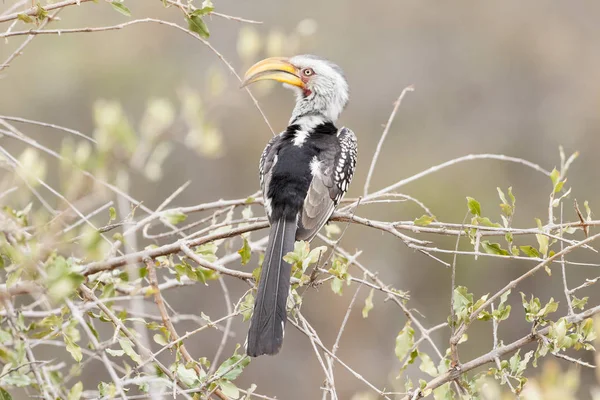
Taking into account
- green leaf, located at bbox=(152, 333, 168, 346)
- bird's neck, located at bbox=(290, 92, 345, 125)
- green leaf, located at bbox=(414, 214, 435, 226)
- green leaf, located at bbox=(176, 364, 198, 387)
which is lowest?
green leaf, located at bbox=(176, 364, 198, 387)

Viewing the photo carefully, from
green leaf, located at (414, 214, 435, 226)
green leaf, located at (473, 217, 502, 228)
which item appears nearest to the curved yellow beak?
green leaf, located at (414, 214, 435, 226)

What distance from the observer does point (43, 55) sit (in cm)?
1080

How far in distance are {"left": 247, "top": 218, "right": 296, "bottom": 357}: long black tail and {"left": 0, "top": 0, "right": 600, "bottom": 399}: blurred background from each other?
3669 millimetres

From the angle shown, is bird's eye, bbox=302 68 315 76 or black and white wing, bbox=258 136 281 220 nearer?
black and white wing, bbox=258 136 281 220

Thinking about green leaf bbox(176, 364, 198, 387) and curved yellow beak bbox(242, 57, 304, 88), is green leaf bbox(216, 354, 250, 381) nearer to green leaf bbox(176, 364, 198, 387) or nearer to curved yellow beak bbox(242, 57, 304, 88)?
green leaf bbox(176, 364, 198, 387)

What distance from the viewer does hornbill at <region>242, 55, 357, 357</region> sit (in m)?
2.81

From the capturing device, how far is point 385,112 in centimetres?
1169

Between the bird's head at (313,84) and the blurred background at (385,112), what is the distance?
2280 millimetres

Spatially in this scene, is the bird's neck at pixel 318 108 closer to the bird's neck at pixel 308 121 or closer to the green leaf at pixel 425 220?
the bird's neck at pixel 308 121

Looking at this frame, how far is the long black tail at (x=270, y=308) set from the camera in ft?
8.74

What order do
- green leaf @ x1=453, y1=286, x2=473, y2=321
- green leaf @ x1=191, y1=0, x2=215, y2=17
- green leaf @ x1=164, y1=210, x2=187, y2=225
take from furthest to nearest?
green leaf @ x1=191, y1=0, x2=215, y2=17
green leaf @ x1=453, y1=286, x2=473, y2=321
green leaf @ x1=164, y1=210, x2=187, y2=225

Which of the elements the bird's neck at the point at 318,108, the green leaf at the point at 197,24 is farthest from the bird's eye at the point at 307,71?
the green leaf at the point at 197,24

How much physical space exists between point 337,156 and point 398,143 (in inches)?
282

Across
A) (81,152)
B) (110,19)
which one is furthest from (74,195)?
(110,19)
